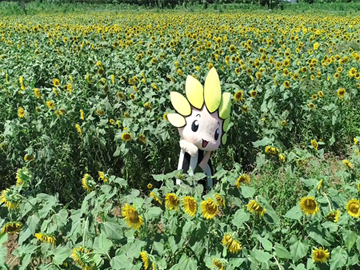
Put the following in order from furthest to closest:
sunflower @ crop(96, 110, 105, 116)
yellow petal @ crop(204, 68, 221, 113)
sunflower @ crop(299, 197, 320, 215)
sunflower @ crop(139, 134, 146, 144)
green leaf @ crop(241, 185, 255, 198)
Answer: sunflower @ crop(96, 110, 105, 116), sunflower @ crop(139, 134, 146, 144), yellow petal @ crop(204, 68, 221, 113), green leaf @ crop(241, 185, 255, 198), sunflower @ crop(299, 197, 320, 215)

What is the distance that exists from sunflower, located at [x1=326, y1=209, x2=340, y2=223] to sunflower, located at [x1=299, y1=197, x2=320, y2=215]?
11cm

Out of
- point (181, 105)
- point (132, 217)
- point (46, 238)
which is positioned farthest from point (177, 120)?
point (46, 238)

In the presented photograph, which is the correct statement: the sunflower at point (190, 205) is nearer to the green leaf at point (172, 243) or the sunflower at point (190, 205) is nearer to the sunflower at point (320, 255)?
the green leaf at point (172, 243)

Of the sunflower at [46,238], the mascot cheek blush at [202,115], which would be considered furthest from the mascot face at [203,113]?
the sunflower at [46,238]

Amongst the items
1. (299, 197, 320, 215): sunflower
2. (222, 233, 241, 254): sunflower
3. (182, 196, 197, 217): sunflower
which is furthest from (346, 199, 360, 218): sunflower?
(182, 196, 197, 217): sunflower

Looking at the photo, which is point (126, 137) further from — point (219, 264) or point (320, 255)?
point (320, 255)

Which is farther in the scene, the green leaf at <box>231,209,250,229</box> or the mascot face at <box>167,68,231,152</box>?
the mascot face at <box>167,68,231,152</box>

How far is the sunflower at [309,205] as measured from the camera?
1.58 metres

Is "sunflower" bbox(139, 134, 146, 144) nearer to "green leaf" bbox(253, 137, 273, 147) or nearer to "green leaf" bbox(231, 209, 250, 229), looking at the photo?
"green leaf" bbox(253, 137, 273, 147)

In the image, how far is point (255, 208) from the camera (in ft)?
5.24

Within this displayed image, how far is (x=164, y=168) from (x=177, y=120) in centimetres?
85

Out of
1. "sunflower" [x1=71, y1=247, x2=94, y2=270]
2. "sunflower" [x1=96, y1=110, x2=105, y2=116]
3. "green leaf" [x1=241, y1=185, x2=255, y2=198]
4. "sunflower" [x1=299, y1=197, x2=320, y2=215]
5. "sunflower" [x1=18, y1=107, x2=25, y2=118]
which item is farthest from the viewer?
"sunflower" [x1=96, y1=110, x2=105, y2=116]

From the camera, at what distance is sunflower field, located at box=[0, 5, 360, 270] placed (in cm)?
158

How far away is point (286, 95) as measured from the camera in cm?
354
